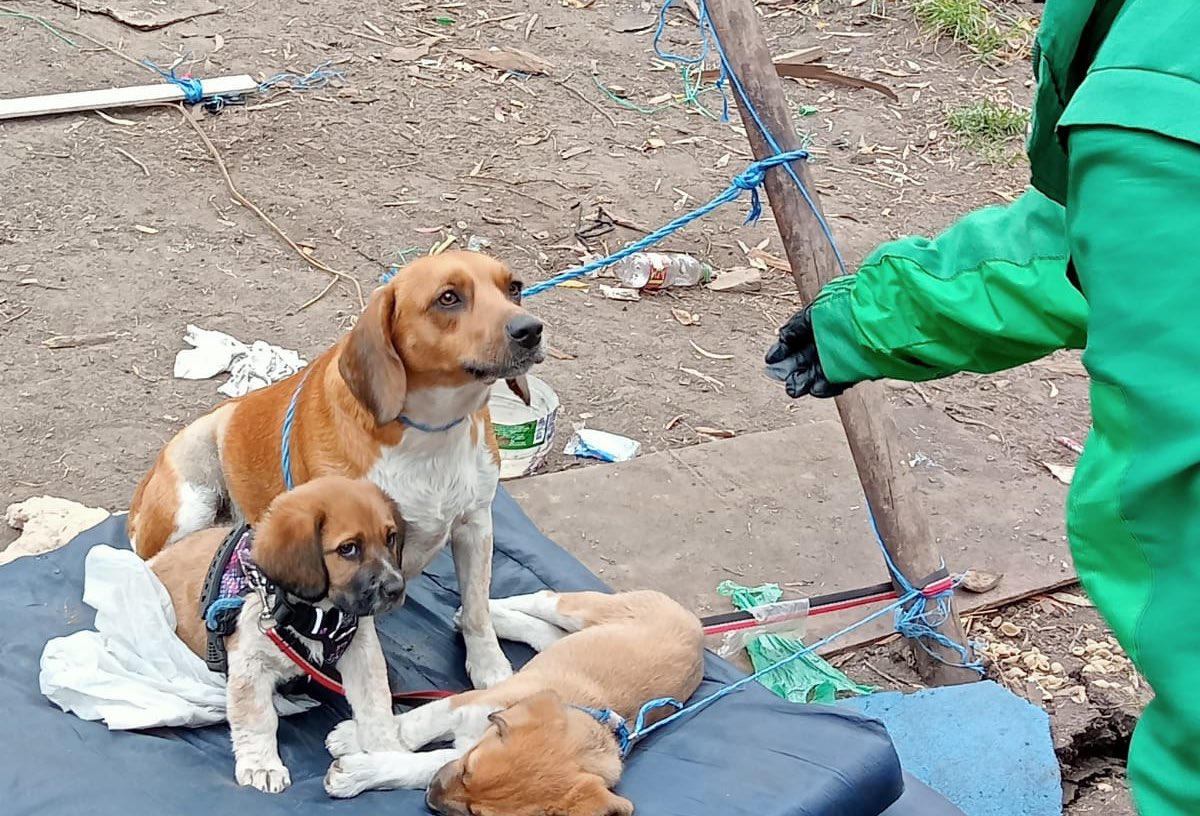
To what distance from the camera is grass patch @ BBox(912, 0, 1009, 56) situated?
11.5 metres

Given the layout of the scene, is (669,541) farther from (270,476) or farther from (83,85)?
(83,85)

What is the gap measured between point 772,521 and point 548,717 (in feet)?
8.19

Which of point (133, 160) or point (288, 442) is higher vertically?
point (288, 442)

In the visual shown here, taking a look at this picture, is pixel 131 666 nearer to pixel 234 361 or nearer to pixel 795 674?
pixel 795 674

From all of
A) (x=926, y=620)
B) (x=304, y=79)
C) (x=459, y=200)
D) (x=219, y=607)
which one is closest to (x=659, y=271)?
(x=459, y=200)

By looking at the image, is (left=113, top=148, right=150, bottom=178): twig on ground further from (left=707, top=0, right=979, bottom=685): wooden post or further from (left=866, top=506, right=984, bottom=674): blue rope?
(left=866, top=506, right=984, bottom=674): blue rope

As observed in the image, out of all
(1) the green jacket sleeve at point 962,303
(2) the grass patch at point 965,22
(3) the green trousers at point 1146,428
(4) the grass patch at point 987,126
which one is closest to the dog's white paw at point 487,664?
(1) the green jacket sleeve at point 962,303

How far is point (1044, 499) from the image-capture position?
5910 millimetres

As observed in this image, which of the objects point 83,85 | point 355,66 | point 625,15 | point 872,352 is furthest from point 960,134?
point 872,352

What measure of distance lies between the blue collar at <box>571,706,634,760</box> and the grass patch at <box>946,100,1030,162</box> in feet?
25.7

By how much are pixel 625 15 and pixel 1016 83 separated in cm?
373

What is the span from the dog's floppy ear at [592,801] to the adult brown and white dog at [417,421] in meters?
1.01

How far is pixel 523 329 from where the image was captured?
3.59m

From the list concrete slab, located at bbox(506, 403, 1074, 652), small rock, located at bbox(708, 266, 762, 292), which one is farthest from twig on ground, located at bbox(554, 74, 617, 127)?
concrete slab, located at bbox(506, 403, 1074, 652)
